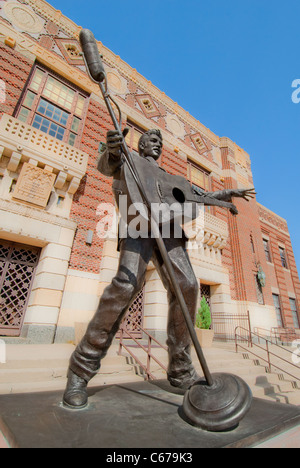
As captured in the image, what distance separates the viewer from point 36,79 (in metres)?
9.41

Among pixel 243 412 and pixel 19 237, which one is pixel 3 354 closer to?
pixel 19 237

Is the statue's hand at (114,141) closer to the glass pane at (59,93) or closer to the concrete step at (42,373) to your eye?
the concrete step at (42,373)

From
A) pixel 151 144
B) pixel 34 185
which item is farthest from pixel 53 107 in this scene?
pixel 151 144

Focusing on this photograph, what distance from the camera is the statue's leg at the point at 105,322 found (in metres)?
1.85

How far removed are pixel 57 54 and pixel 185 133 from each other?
799cm

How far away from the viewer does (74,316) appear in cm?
723

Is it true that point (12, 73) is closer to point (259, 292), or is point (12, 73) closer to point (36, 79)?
point (36, 79)

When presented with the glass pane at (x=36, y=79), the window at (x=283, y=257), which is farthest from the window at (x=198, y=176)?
the window at (x=283, y=257)

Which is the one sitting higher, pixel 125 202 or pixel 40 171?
pixel 40 171

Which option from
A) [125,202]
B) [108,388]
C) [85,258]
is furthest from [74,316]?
[125,202]

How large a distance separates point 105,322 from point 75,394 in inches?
21.3

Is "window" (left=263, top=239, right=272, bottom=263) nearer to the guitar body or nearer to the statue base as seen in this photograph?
the guitar body

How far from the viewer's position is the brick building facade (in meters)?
7.00

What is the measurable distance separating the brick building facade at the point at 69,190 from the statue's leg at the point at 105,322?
14.2ft
